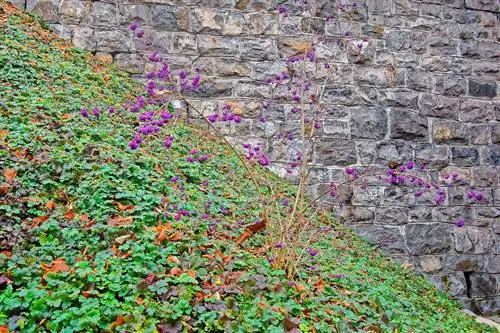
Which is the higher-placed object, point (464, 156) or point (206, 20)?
point (206, 20)

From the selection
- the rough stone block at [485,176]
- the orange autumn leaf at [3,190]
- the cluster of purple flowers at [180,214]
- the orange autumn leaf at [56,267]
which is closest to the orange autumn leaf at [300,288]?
the cluster of purple flowers at [180,214]

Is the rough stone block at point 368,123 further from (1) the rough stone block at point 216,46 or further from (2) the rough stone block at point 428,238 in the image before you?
(1) the rough stone block at point 216,46

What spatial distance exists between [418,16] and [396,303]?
3994 millimetres

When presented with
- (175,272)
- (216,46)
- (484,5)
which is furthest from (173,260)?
(484,5)

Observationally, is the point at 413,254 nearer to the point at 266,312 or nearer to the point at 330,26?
the point at 330,26

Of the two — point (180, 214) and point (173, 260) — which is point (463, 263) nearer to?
point (180, 214)

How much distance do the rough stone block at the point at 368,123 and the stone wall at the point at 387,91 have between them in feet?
0.04

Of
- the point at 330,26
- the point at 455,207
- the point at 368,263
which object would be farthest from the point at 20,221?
the point at 455,207

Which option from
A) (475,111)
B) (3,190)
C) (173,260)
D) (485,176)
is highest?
(475,111)

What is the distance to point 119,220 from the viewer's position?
2.82m

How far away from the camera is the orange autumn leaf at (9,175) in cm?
303

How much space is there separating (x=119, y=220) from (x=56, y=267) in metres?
0.45

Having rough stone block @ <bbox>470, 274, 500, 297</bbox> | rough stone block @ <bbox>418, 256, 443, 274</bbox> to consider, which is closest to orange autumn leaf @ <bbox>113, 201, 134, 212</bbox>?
rough stone block @ <bbox>418, 256, 443, 274</bbox>

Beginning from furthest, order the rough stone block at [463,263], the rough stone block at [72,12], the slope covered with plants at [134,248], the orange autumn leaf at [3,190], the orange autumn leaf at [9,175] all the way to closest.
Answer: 1. the rough stone block at [463,263]
2. the rough stone block at [72,12]
3. the orange autumn leaf at [9,175]
4. the orange autumn leaf at [3,190]
5. the slope covered with plants at [134,248]
